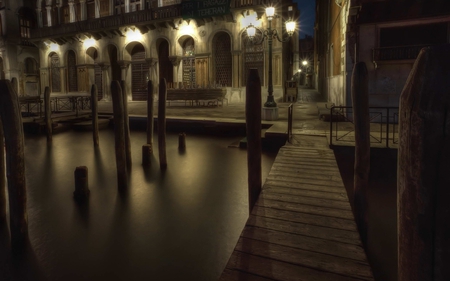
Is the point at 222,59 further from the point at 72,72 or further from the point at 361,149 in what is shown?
the point at 361,149

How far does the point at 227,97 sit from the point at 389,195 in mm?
13115

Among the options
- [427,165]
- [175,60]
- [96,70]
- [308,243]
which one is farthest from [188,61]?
[427,165]

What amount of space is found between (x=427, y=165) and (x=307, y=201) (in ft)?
8.88

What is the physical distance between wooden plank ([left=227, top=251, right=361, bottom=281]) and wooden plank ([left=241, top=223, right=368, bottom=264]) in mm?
312

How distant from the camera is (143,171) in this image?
7887mm

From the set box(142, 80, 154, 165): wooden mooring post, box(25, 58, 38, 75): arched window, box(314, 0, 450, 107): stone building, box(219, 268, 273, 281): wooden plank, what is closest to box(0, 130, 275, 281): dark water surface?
box(142, 80, 154, 165): wooden mooring post

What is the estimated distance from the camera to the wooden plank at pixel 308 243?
288 centimetres

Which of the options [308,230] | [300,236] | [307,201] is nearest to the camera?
[300,236]

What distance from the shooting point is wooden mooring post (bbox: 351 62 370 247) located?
423 cm

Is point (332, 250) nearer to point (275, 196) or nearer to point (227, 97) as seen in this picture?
point (275, 196)

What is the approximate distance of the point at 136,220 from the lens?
5211 millimetres

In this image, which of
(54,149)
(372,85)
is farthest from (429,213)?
(54,149)

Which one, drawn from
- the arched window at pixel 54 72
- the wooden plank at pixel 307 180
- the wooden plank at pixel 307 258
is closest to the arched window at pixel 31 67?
the arched window at pixel 54 72

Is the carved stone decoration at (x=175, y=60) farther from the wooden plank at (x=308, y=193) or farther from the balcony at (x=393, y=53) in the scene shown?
the wooden plank at (x=308, y=193)
